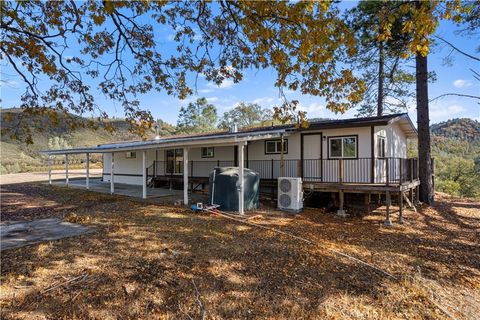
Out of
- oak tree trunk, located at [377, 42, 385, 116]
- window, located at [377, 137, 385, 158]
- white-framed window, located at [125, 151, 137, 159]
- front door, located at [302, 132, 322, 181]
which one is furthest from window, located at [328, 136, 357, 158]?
white-framed window, located at [125, 151, 137, 159]

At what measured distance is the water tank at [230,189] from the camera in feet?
33.0

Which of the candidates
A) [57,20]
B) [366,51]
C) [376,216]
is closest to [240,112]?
[366,51]

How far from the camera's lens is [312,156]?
12062mm

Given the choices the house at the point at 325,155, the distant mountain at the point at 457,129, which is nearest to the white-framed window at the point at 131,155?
the house at the point at 325,155

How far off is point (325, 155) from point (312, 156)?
1.93 feet

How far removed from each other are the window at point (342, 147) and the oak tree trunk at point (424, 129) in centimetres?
356

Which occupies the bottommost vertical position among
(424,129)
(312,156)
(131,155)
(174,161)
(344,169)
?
(344,169)

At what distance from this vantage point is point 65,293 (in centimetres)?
381

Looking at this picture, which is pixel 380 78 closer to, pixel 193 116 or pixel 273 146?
pixel 273 146

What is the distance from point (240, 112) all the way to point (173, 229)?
47455 millimetres

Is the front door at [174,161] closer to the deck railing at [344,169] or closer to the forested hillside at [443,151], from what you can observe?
the deck railing at [344,169]

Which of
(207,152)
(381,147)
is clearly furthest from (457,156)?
(207,152)

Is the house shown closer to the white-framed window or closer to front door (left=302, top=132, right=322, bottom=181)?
front door (left=302, top=132, right=322, bottom=181)

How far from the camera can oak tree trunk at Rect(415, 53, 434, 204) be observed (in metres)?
12.0
